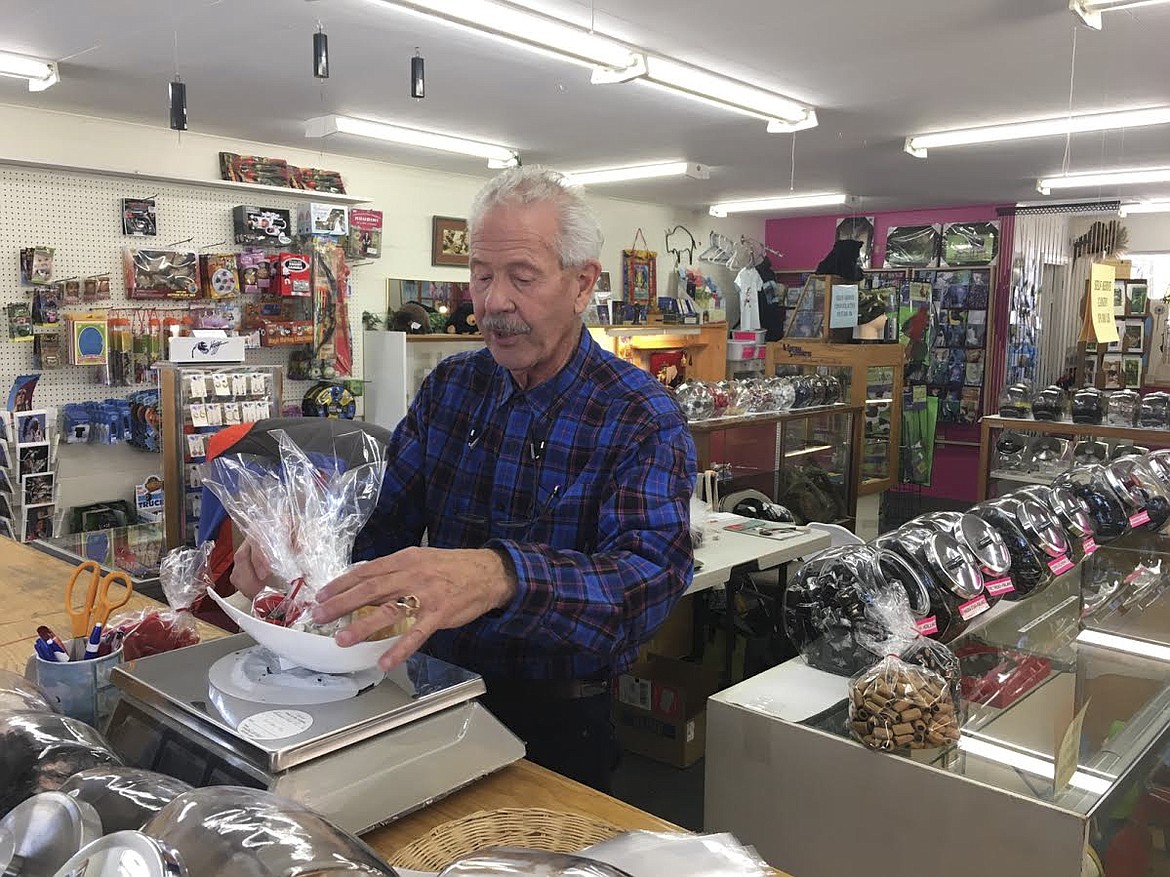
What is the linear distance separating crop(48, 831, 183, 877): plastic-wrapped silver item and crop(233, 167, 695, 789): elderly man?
71 centimetres

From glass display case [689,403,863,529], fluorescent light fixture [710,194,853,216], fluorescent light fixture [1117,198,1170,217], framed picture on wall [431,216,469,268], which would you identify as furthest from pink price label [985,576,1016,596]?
fluorescent light fixture [1117,198,1170,217]

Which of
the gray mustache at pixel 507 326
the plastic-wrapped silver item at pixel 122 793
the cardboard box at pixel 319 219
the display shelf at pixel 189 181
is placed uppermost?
the display shelf at pixel 189 181

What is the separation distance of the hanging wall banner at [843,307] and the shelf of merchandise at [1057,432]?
224 cm

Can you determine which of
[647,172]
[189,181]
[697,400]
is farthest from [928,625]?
[647,172]

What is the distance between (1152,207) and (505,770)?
34.5 feet

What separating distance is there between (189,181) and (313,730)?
552cm

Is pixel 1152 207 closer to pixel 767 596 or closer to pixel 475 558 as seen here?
pixel 767 596

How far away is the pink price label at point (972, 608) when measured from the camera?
6.58 ft

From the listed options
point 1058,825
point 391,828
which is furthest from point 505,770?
point 1058,825

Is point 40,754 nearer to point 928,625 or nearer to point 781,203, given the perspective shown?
point 928,625

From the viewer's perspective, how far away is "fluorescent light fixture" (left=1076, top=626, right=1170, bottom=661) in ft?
7.04

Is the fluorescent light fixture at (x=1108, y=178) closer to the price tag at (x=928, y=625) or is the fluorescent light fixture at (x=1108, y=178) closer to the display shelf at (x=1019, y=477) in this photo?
the display shelf at (x=1019, y=477)

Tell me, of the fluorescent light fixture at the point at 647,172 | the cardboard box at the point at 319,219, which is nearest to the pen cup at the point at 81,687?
the cardboard box at the point at 319,219

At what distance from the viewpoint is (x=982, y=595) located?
2.03 m
